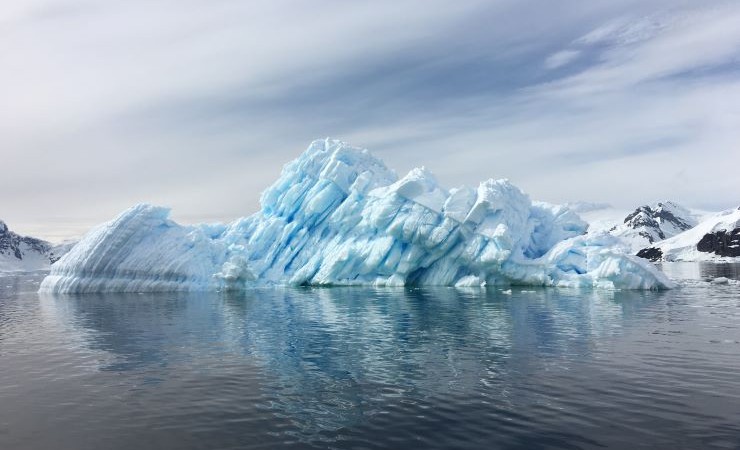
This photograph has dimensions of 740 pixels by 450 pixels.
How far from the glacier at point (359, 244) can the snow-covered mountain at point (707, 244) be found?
11189cm

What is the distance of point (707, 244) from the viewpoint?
484 ft

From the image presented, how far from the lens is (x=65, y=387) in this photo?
1389 centimetres

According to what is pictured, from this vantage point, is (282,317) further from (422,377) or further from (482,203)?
(482,203)

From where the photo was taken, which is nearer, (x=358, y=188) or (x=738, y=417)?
(x=738, y=417)

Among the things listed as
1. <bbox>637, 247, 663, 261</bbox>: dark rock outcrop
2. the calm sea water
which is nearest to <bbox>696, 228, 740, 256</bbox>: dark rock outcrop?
<bbox>637, 247, 663, 261</bbox>: dark rock outcrop

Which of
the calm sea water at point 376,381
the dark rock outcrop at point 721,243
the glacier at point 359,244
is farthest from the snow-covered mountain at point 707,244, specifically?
the calm sea water at point 376,381

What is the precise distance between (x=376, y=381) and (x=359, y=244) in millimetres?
37036

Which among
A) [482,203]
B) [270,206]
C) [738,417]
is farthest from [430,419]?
[270,206]

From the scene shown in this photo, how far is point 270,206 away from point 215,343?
131 feet

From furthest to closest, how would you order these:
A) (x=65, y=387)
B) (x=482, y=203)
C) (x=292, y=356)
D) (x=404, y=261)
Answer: (x=404, y=261), (x=482, y=203), (x=292, y=356), (x=65, y=387)

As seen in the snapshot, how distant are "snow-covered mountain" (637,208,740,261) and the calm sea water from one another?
447 ft

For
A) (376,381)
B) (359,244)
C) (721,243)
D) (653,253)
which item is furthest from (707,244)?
(376,381)

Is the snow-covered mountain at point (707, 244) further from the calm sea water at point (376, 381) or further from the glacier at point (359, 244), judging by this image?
the calm sea water at point (376, 381)

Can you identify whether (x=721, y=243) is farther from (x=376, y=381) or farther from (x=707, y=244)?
(x=376, y=381)
